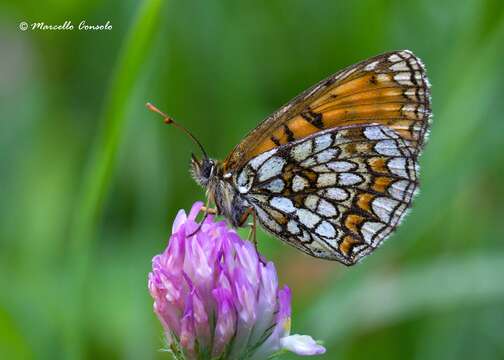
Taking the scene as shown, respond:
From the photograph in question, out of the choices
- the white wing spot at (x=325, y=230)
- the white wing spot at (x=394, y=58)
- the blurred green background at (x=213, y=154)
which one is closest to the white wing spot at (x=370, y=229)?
the white wing spot at (x=325, y=230)

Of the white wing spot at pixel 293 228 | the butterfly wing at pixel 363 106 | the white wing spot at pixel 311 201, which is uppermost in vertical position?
the butterfly wing at pixel 363 106

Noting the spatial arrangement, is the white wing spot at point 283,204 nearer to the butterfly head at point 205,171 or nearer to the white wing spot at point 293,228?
the white wing spot at point 293,228

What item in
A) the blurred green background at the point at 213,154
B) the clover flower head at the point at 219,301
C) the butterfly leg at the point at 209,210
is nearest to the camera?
the clover flower head at the point at 219,301

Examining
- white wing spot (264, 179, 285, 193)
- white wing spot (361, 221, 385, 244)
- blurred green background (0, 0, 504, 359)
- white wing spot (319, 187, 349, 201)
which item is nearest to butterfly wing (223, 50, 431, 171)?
white wing spot (264, 179, 285, 193)

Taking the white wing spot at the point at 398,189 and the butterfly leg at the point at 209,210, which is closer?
the butterfly leg at the point at 209,210

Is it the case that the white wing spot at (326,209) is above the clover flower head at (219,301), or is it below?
above

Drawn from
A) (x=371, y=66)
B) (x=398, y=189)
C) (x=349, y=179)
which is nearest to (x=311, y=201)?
(x=349, y=179)

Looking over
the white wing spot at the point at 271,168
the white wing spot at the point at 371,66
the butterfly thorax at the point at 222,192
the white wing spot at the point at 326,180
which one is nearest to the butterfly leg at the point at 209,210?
the butterfly thorax at the point at 222,192

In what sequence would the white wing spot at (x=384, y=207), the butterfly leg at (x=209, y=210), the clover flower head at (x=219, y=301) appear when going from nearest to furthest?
the clover flower head at (x=219, y=301), the butterfly leg at (x=209, y=210), the white wing spot at (x=384, y=207)
